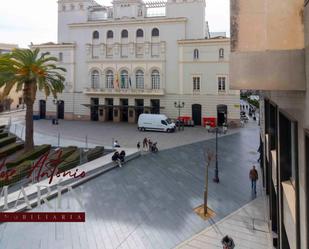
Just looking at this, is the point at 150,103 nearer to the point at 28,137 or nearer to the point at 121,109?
the point at 121,109

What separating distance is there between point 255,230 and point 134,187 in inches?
305

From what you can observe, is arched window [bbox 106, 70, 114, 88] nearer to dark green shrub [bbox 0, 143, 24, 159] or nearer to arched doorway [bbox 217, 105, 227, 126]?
arched doorway [bbox 217, 105, 227, 126]

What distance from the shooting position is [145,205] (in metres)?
16.0

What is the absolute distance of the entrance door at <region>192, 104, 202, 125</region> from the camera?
→ 4625cm

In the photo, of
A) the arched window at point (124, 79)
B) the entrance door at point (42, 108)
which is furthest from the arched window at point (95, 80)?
the entrance door at point (42, 108)

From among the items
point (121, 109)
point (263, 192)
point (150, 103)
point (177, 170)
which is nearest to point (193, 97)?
point (150, 103)

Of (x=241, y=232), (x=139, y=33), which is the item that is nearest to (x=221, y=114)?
(x=139, y=33)

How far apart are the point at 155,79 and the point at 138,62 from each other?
379 centimetres

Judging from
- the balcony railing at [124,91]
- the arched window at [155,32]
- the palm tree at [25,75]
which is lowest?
the palm tree at [25,75]

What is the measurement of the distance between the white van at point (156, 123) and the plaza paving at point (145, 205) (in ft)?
46.6

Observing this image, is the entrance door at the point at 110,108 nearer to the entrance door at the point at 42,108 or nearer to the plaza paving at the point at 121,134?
the plaza paving at the point at 121,134

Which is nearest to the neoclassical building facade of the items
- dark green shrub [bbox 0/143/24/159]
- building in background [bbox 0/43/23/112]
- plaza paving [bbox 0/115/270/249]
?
building in background [bbox 0/43/23/112]

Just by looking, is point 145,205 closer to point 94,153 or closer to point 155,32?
point 94,153

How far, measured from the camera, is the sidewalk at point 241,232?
12.1 metres
